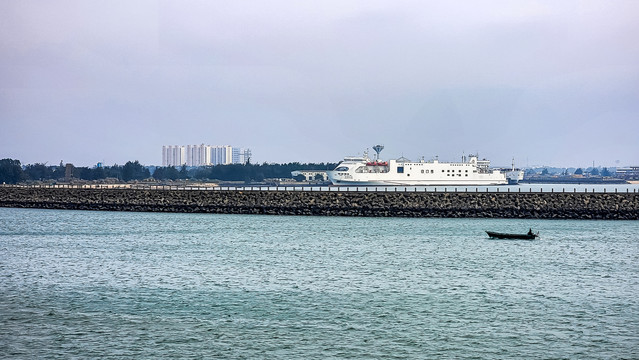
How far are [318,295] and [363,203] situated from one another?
117ft

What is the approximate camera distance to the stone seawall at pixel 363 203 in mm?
56531

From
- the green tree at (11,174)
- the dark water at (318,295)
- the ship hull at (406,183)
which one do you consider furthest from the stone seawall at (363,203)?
the green tree at (11,174)

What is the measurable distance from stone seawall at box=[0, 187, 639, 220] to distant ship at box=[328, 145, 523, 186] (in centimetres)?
7528

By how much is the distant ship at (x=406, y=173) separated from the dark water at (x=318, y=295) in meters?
92.4

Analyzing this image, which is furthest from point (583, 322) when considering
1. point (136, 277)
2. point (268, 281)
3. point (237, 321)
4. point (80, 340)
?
point (136, 277)

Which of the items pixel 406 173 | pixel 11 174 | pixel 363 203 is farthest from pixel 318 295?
pixel 11 174

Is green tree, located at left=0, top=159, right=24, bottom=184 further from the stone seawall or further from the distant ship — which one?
the stone seawall

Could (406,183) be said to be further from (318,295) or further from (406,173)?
(318,295)

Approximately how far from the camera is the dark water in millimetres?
18766

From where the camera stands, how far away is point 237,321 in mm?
21438

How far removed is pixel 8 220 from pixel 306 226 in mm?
23086

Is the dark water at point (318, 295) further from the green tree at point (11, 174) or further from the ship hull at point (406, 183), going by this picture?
the green tree at point (11, 174)

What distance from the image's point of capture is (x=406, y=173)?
139625 millimetres

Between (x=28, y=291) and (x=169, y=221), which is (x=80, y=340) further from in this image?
(x=169, y=221)
